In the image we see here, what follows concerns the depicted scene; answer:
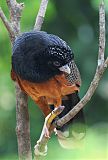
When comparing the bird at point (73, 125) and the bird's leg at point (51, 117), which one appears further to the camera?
the bird at point (73, 125)

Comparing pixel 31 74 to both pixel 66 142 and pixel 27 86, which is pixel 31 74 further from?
pixel 66 142

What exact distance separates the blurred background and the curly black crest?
2.26ft

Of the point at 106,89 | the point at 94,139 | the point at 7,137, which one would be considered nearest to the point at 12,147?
the point at 7,137

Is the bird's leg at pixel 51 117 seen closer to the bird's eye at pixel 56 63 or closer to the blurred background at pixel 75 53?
the bird's eye at pixel 56 63

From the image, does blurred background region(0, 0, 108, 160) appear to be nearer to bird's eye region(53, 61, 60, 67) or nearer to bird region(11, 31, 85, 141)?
bird region(11, 31, 85, 141)

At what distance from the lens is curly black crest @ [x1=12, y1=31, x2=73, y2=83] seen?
2.25 metres

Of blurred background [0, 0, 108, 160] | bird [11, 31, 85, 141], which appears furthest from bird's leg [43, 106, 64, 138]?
blurred background [0, 0, 108, 160]

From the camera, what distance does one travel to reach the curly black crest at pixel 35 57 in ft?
7.39

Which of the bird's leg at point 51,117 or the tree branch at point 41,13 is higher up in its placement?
the tree branch at point 41,13

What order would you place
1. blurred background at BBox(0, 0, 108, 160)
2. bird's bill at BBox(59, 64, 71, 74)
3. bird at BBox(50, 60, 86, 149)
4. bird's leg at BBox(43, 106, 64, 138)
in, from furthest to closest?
blurred background at BBox(0, 0, 108, 160)
bird at BBox(50, 60, 86, 149)
bird's bill at BBox(59, 64, 71, 74)
bird's leg at BBox(43, 106, 64, 138)

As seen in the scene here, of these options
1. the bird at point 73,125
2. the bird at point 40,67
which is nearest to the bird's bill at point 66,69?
the bird at point 40,67

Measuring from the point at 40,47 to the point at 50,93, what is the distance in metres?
0.18

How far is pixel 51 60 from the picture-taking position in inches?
88.6

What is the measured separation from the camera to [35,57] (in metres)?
2.29
